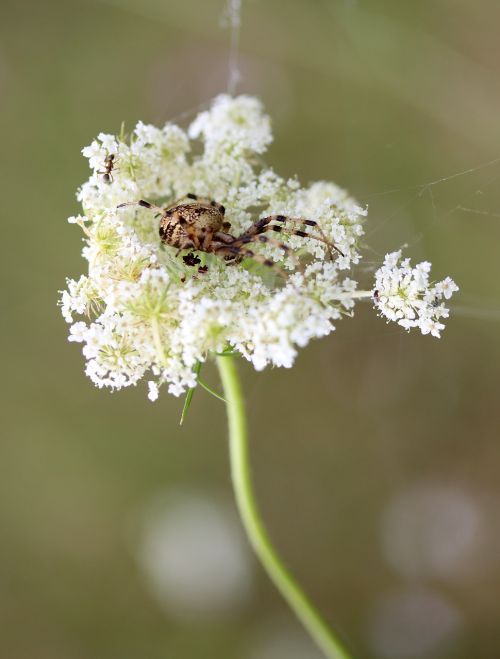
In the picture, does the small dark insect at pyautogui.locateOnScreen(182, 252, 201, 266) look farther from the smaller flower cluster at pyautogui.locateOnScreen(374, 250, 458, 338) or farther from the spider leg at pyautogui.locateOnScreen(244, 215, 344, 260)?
the smaller flower cluster at pyautogui.locateOnScreen(374, 250, 458, 338)

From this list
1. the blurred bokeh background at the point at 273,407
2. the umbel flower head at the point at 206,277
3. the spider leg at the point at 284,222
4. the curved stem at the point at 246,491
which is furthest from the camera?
the blurred bokeh background at the point at 273,407

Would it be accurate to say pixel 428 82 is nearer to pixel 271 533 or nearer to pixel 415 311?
pixel 415 311

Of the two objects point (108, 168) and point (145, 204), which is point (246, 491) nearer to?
Answer: point (145, 204)

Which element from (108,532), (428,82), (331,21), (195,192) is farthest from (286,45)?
(108,532)

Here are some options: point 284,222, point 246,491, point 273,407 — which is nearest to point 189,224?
point 284,222

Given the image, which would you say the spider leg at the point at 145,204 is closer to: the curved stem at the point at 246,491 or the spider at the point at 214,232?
the spider at the point at 214,232

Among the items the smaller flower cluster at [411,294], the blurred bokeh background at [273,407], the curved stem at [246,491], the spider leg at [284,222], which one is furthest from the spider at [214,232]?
the blurred bokeh background at [273,407]

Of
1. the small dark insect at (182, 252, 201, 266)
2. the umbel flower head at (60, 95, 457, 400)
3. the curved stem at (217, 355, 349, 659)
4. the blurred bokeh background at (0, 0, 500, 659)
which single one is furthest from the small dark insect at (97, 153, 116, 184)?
the blurred bokeh background at (0, 0, 500, 659)
